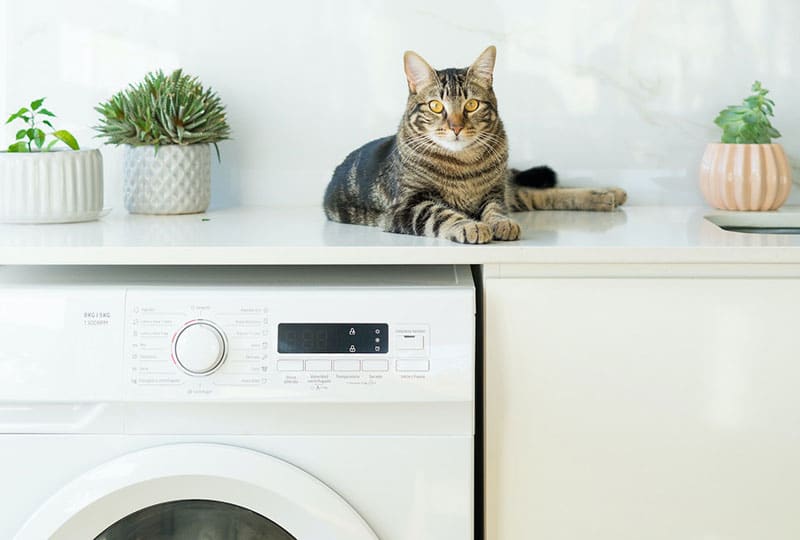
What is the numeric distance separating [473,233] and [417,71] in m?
0.32

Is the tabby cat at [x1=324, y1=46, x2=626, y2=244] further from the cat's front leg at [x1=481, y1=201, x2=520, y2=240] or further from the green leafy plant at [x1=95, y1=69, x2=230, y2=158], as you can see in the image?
the green leafy plant at [x1=95, y1=69, x2=230, y2=158]

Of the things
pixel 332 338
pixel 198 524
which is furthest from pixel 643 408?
pixel 198 524

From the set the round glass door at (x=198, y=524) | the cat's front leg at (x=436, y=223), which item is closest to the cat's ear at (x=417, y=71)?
the cat's front leg at (x=436, y=223)

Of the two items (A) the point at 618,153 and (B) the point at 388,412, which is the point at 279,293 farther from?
(A) the point at 618,153

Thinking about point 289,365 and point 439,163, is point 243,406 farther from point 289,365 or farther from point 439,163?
point 439,163

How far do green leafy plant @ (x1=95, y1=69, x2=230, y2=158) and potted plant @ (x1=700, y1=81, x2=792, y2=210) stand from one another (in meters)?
0.92

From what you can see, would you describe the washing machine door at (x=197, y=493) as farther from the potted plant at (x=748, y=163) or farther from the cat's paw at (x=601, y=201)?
the potted plant at (x=748, y=163)

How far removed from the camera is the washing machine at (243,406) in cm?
123

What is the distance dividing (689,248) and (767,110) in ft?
2.24

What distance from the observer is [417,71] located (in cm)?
145

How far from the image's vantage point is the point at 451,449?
1249 millimetres

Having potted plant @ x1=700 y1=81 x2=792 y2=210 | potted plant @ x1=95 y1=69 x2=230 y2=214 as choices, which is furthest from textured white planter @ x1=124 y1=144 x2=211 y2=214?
potted plant @ x1=700 y1=81 x2=792 y2=210

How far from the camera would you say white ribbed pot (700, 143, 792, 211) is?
1.66m

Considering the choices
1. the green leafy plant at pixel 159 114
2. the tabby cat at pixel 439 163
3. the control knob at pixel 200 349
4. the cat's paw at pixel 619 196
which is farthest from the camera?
the cat's paw at pixel 619 196
